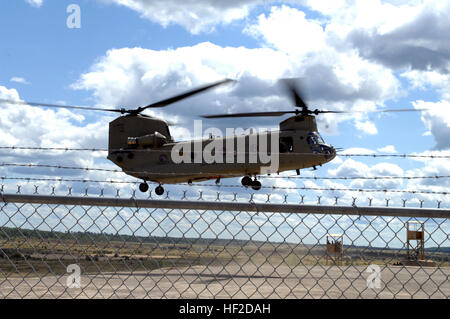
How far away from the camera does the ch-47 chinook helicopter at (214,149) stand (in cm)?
2736

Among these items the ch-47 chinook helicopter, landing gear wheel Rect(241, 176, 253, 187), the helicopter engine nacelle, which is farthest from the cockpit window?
the helicopter engine nacelle

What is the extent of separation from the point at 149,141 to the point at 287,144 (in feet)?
27.4

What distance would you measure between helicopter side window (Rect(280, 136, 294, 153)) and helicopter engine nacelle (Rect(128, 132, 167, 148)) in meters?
7.51

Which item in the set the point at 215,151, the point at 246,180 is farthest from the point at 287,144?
the point at 215,151

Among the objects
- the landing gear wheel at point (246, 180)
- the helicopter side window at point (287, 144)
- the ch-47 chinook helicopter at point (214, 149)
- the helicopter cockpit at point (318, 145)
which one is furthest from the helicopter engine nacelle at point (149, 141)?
the helicopter cockpit at point (318, 145)

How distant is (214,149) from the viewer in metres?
29.0

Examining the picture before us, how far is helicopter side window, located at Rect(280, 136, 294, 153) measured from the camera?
27250 mm

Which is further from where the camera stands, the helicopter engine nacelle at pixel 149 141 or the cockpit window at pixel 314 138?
the helicopter engine nacelle at pixel 149 141

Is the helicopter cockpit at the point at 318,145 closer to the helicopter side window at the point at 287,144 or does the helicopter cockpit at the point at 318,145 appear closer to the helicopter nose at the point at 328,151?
the helicopter nose at the point at 328,151

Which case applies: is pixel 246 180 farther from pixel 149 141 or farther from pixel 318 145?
pixel 149 141

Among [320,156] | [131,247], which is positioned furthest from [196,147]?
[131,247]

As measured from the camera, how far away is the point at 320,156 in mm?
27375

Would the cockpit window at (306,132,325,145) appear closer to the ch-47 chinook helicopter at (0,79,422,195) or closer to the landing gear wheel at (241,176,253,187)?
the ch-47 chinook helicopter at (0,79,422,195)
